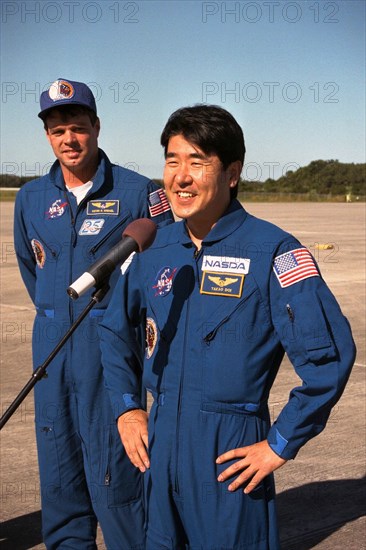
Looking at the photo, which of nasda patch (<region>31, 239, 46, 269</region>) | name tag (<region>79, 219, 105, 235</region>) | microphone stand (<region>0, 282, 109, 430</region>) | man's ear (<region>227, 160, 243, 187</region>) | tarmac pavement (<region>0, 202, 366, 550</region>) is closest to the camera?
microphone stand (<region>0, 282, 109, 430</region>)

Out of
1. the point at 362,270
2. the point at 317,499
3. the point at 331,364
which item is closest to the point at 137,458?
the point at 331,364

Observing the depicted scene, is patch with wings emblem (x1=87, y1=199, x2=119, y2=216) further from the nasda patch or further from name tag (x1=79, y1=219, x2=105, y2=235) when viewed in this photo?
the nasda patch

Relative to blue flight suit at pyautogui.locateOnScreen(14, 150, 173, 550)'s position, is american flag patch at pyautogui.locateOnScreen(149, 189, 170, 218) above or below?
above

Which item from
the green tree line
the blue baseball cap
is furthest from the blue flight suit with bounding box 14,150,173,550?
the green tree line

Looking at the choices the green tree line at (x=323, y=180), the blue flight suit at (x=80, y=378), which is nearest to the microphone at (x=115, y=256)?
the blue flight suit at (x=80, y=378)

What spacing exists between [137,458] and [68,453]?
4.37ft

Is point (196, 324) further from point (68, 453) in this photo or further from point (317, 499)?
point (317, 499)

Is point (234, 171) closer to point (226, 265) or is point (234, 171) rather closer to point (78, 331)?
point (226, 265)

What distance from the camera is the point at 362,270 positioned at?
17938mm

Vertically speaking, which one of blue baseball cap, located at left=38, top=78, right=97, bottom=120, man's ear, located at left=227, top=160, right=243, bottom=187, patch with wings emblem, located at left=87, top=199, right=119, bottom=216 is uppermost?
blue baseball cap, located at left=38, top=78, right=97, bottom=120

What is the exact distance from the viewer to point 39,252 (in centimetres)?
425

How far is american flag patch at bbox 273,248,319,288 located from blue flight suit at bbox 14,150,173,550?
4.73 feet

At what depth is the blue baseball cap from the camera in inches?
159

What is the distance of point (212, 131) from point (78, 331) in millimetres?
1468
